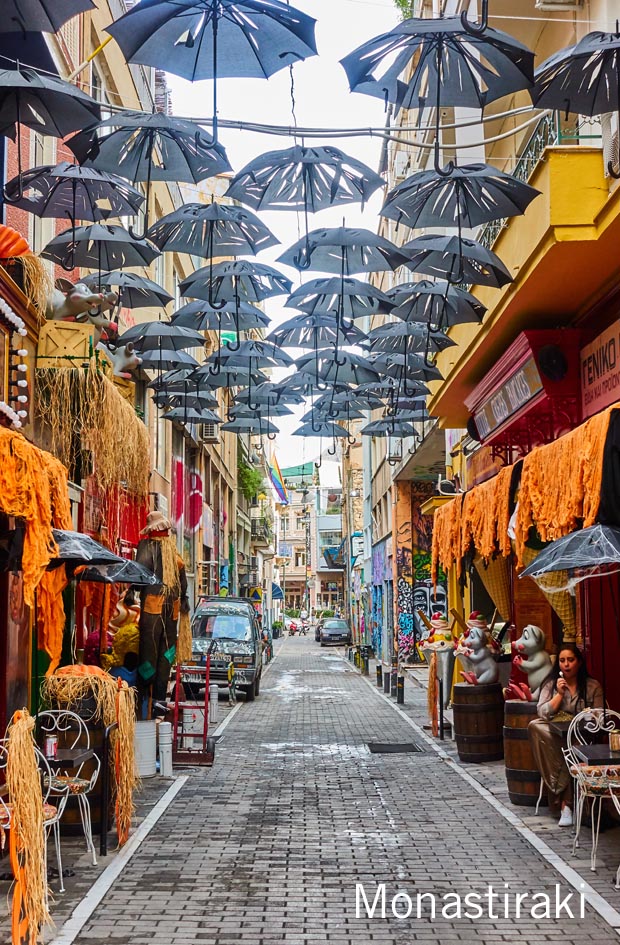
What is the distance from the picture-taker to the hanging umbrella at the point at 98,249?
11945 mm

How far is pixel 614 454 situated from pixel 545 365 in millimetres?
3849

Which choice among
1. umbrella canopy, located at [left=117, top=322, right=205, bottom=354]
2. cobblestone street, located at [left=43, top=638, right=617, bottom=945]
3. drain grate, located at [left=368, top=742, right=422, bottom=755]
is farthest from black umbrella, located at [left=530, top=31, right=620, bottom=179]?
drain grate, located at [left=368, top=742, right=422, bottom=755]

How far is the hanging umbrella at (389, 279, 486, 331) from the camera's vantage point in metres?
13.0

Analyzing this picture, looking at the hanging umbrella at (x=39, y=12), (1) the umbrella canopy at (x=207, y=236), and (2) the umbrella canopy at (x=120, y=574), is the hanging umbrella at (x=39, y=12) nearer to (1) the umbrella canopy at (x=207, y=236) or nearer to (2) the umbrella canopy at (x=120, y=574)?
(1) the umbrella canopy at (x=207, y=236)

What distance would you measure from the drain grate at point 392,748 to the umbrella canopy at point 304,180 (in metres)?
7.87

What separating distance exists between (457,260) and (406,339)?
3.06 meters

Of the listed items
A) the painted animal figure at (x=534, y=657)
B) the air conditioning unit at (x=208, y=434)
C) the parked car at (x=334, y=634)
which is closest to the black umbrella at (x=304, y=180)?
the painted animal figure at (x=534, y=657)

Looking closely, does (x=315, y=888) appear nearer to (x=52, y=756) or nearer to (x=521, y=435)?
(x=52, y=756)

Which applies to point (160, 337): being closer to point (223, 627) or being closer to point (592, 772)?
point (592, 772)

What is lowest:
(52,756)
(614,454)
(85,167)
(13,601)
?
(52,756)

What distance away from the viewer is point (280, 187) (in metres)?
10.8

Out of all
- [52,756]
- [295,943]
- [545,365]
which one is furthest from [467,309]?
[295,943]

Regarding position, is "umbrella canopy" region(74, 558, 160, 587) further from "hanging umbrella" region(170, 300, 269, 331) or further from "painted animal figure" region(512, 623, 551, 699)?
"hanging umbrella" region(170, 300, 269, 331)

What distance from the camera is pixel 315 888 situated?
24.0 ft
